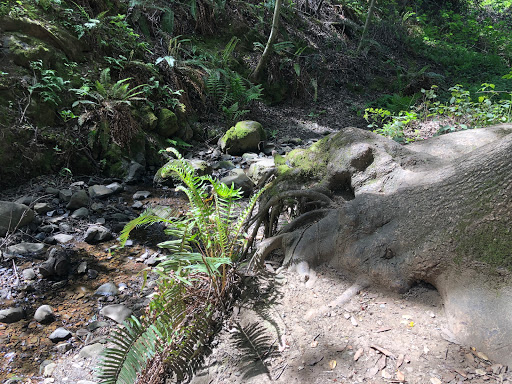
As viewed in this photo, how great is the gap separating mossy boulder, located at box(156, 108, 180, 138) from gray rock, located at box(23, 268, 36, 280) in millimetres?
3907

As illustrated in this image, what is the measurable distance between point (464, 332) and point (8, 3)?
8041 millimetres

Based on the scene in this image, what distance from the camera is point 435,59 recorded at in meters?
12.7

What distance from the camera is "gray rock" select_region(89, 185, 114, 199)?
5.43 metres

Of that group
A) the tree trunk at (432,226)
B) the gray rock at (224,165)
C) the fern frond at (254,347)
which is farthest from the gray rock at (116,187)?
the fern frond at (254,347)

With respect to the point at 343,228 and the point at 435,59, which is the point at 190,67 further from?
the point at 435,59

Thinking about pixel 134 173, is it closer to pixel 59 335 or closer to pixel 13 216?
pixel 13 216

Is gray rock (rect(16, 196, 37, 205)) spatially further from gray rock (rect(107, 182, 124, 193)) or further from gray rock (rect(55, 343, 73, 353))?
gray rock (rect(55, 343, 73, 353))

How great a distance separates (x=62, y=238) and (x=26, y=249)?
16.3 inches

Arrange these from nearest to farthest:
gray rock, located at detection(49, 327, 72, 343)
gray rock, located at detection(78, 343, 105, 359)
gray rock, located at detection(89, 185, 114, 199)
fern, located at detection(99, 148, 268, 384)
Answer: fern, located at detection(99, 148, 268, 384), gray rock, located at detection(78, 343, 105, 359), gray rock, located at detection(49, 327, 72, 343), gray rock, located at detection(89, 185, 114, 199)

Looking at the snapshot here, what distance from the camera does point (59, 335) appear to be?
121 inches

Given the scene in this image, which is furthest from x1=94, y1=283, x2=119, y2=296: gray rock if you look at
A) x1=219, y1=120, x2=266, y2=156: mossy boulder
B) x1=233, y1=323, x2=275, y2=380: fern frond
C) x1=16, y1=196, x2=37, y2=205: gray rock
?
x1=219, y1=120, x2=266, y2=156: mossy boulder

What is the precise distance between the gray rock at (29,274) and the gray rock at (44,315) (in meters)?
0.57

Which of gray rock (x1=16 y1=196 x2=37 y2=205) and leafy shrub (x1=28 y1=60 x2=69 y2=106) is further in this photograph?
leafy shrub (x1=28 y1=60 x2=69 y2=106)

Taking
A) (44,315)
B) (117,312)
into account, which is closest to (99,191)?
(44,315)
